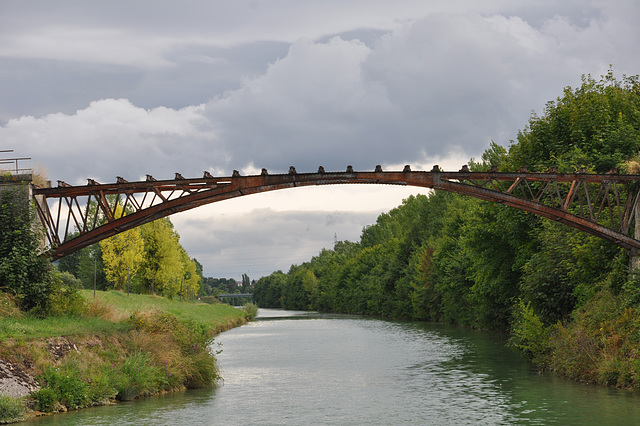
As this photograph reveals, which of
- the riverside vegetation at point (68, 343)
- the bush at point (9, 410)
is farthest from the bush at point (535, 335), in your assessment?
the bush at point (9, 410)

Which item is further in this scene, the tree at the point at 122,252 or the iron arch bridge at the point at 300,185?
the tree at the point at 122,252

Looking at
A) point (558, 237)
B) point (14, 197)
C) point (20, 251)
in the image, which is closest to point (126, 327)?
point (20, 251)

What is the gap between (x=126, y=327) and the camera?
27.3 meters

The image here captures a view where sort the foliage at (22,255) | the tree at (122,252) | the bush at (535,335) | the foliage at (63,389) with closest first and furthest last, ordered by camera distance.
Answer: the foliage at (63,389) → the foliage at (22,255) → the bush at (535,335) → the tree at (122,252)

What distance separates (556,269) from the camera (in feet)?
116

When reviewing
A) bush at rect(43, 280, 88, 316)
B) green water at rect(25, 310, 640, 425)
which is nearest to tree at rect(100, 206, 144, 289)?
green water at rect(25, 310, 640, 425)

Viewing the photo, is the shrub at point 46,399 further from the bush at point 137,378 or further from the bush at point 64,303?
the bush at point 64,303

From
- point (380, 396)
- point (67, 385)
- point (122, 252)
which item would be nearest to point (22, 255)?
point (67, 385)

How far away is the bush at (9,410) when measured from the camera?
63.9 feet

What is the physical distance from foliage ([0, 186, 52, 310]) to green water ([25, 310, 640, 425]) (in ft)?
24.9

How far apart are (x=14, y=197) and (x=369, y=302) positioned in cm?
8482

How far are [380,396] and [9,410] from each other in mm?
13618

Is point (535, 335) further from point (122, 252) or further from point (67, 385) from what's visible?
point (122, 252)

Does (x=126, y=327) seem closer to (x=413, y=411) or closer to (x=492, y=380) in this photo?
(x=413, y=411)
